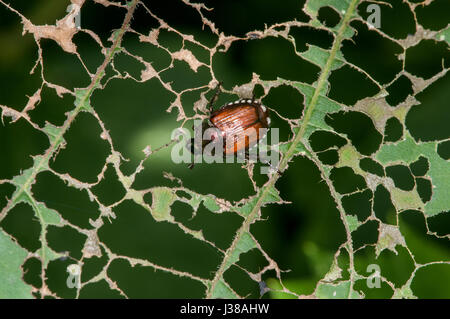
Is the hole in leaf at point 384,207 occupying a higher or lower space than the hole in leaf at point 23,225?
higher

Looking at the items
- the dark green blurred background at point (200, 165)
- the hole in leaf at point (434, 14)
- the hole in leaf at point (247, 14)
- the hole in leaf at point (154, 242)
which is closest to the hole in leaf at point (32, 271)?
the dark green blurred background at point (200, 165)

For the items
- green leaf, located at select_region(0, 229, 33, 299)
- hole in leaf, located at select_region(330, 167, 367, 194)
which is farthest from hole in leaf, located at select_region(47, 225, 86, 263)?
hole in leaf, located at select_region(330, 167, 367, 194)

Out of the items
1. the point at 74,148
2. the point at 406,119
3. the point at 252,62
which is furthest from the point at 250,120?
the point at 74,148

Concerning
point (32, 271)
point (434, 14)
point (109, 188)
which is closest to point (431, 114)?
point (434, 14)

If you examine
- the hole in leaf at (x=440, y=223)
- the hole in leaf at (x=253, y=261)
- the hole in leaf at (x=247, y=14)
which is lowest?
the hole in leaf at (x=253, y=261)

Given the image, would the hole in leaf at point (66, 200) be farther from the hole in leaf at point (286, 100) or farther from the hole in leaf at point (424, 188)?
the hole in leaf at point (424, 188)

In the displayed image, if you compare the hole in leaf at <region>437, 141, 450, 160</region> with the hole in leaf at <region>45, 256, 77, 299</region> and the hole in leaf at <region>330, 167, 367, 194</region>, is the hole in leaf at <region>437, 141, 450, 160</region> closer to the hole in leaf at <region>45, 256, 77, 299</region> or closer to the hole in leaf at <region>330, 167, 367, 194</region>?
the hole in leaf at <region>330, 167, 367, 194</region>
